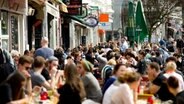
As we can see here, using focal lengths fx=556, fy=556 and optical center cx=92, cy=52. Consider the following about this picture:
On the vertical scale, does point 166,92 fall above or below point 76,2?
below

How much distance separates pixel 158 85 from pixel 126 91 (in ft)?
8.33

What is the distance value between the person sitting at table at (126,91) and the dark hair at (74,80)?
51 centimetres

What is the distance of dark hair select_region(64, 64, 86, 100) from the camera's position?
857cm

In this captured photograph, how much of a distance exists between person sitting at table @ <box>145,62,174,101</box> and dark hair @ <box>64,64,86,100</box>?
2.10 m

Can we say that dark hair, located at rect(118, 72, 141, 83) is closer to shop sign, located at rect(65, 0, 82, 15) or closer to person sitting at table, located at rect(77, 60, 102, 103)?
person sitting at table, located at rect(77, 60, 102, 103)

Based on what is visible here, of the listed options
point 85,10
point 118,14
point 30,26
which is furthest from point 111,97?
point 118,14

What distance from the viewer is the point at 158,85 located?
11.0m

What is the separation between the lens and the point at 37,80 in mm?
11266

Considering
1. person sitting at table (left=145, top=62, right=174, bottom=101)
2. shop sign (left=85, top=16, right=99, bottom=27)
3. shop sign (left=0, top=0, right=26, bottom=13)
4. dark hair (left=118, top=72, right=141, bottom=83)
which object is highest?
shop sign (left=0, top=0, right=26, bottom=13)

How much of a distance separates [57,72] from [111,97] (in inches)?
172

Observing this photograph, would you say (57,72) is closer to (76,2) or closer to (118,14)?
(76,2)

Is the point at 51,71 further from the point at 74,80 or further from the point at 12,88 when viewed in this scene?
the point at 12,88

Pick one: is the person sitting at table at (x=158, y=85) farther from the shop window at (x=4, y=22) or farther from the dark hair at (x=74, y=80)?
the shop window at (x=4, y=22)

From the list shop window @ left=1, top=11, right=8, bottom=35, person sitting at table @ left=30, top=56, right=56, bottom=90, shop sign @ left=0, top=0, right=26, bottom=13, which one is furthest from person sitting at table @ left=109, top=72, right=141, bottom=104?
shop window @ left=1, top=11, right=8, bottom=35
